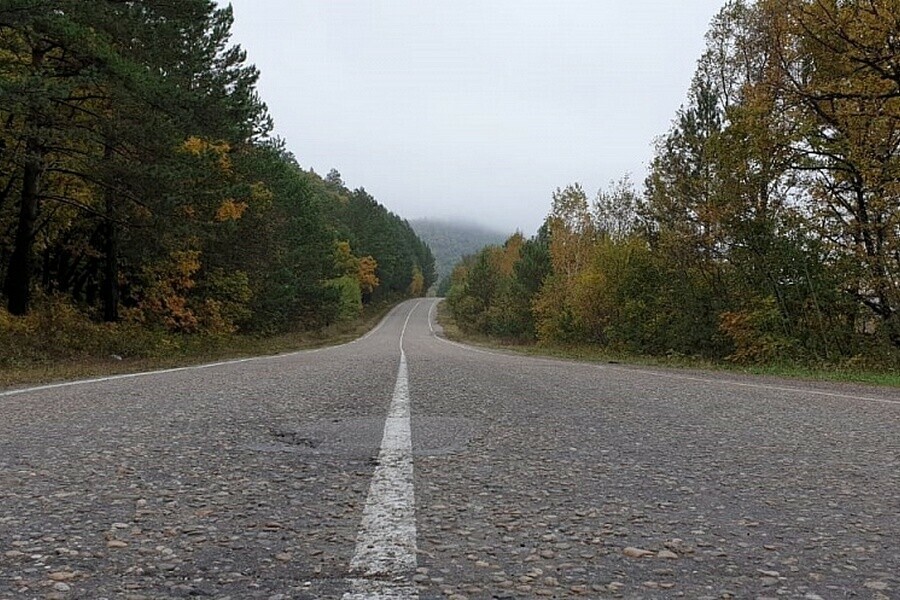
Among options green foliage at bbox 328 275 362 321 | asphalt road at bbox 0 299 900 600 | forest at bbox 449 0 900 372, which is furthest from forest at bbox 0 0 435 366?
green foliage at bbox 328 275 362 321

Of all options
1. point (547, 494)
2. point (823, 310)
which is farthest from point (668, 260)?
point (547, 494)

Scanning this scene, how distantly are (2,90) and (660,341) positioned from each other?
69.8ft

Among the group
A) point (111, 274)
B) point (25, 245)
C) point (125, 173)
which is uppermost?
point (125, 173)

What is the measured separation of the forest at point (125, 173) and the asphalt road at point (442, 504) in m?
10.6

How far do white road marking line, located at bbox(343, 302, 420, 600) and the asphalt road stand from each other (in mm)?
11

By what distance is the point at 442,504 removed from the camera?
9.50 ft

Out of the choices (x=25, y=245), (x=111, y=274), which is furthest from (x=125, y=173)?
(x=111, y=274)

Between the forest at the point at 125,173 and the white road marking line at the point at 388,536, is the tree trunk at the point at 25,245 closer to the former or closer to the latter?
the forest at the point at 125,173

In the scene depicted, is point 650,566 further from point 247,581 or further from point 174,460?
point 174,460

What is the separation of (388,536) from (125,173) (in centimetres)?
1541

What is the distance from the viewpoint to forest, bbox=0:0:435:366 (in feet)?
46.6

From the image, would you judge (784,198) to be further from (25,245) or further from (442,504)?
(25,245)

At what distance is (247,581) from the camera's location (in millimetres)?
2020

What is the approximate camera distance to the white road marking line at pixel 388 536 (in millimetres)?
1940
